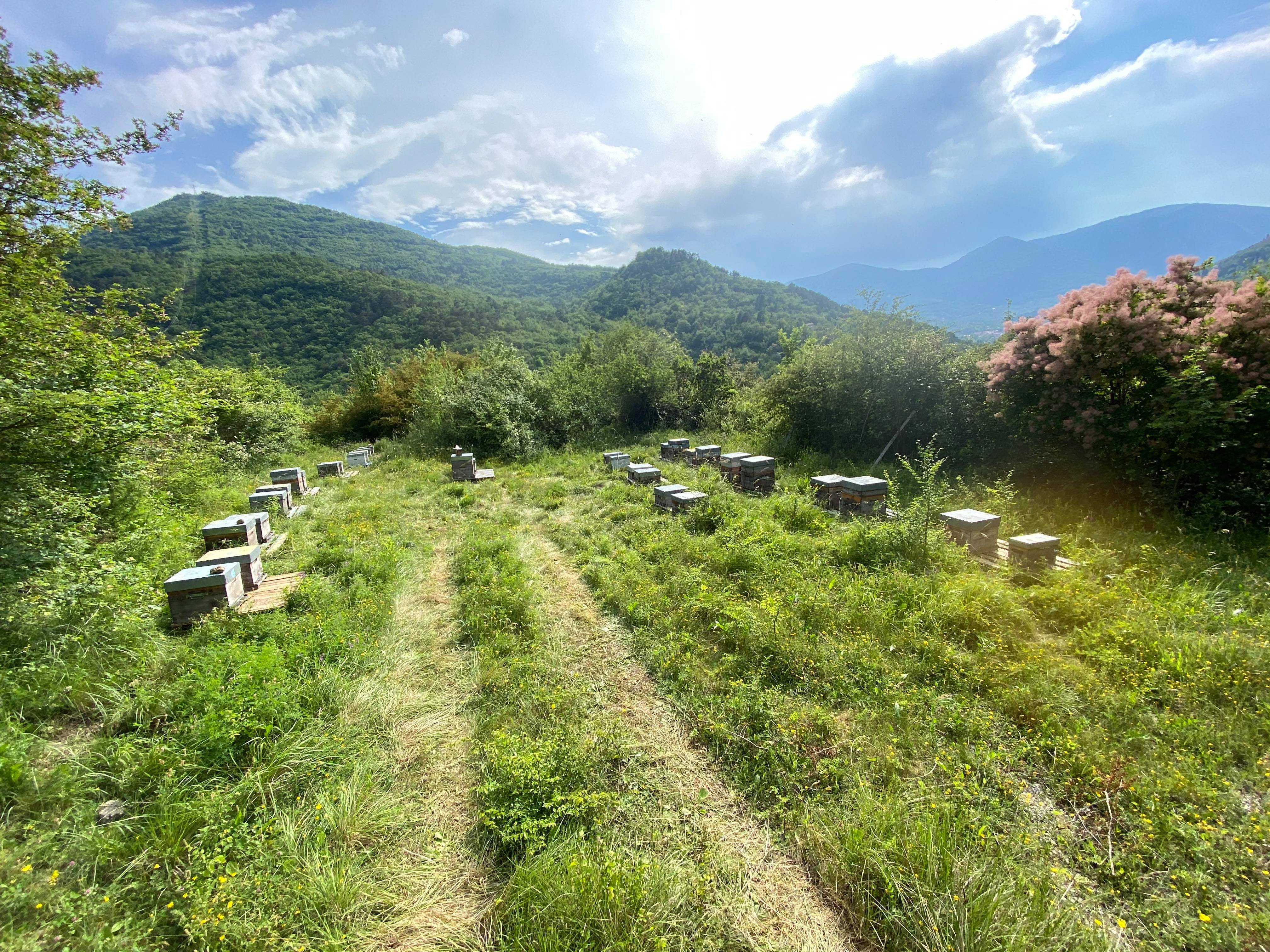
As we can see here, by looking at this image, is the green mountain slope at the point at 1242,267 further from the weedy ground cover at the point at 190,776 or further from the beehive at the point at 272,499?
the beehive at the point at 272,499

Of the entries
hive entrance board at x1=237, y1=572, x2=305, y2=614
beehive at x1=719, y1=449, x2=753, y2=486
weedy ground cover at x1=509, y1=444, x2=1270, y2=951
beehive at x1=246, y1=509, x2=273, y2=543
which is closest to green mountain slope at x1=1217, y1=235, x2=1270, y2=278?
weedy ground cover at x1=509, y1=444, x2=1270, y2=951

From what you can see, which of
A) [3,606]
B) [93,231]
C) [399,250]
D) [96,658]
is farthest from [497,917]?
[399,250]

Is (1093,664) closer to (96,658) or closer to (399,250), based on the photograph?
(96,658)

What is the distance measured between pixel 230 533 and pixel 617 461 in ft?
26.9

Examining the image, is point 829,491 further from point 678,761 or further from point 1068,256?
point 1068,256

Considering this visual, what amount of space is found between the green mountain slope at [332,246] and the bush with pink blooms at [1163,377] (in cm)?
5794

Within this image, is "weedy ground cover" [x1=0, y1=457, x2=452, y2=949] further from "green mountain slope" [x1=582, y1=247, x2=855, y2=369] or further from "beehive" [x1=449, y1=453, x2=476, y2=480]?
"green mountain slope" [x1=582, y1=247, x2=855, y2=369]

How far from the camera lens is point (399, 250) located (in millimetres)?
87312

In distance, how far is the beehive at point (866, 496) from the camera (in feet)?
23.2

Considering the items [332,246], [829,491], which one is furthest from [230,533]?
[332,246]

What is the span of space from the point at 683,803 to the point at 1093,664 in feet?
11.7

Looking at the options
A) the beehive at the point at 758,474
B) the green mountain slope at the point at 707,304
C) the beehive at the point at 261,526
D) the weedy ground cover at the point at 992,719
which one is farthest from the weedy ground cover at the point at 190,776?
the green mountain slope at the point at 707,304

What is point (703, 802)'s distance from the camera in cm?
297

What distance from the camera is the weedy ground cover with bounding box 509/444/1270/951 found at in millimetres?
2246
